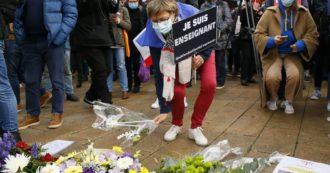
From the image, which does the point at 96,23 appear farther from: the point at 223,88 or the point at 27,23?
the point at 223,88

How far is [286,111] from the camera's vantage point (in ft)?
17.0

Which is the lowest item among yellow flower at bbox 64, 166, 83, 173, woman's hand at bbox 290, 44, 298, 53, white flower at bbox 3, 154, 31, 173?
woman's hand at bbox 290, 44, 298, 53

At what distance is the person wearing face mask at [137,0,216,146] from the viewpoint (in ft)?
12.1

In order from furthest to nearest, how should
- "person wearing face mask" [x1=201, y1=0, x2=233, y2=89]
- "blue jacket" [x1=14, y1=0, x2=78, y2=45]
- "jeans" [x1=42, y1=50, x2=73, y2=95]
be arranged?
1. "person wearing face mask" [x1=201, y1=0, x2=233, y2=89]
2. "jeans" [x1=42, y1=50, x2=73, y2=95]
3. "blue jacket" [x1=14, y1=0, x2=78, y2=45]

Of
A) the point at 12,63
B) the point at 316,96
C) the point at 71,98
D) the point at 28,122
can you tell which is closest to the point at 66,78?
the point at 71,98

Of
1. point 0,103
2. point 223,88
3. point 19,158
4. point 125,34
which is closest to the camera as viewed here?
point 19,158

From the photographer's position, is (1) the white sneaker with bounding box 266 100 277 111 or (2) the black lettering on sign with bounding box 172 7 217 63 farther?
(1) the white sneaker with bounding box 266 100 277 111

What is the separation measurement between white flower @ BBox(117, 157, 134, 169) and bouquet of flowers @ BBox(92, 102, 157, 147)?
5.95 feet

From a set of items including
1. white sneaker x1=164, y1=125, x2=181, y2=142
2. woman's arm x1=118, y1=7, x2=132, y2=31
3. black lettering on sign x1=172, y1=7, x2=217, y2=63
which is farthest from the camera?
woman's arm x1=118, y1=7, x2=132, y2=31

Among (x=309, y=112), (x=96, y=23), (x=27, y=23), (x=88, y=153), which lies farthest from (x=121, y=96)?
(x=88, y=153)

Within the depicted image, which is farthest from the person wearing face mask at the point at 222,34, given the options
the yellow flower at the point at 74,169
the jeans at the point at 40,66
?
the yellow flower at the point at 74,169

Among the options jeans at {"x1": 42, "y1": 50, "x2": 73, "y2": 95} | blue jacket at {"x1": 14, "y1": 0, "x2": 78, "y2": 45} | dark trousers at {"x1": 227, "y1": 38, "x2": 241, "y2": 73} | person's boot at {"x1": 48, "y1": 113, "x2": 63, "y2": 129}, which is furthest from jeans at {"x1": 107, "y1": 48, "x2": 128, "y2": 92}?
dark trousers at {"x1": 227, "y1": 38, "x2": 241, "y2": 73}

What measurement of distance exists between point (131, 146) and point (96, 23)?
2.14 metres

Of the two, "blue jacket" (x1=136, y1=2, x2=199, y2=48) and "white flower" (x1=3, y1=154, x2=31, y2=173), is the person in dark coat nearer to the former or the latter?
"blue jacket" (x1=136, y1=2, x2=199, y2=48)
